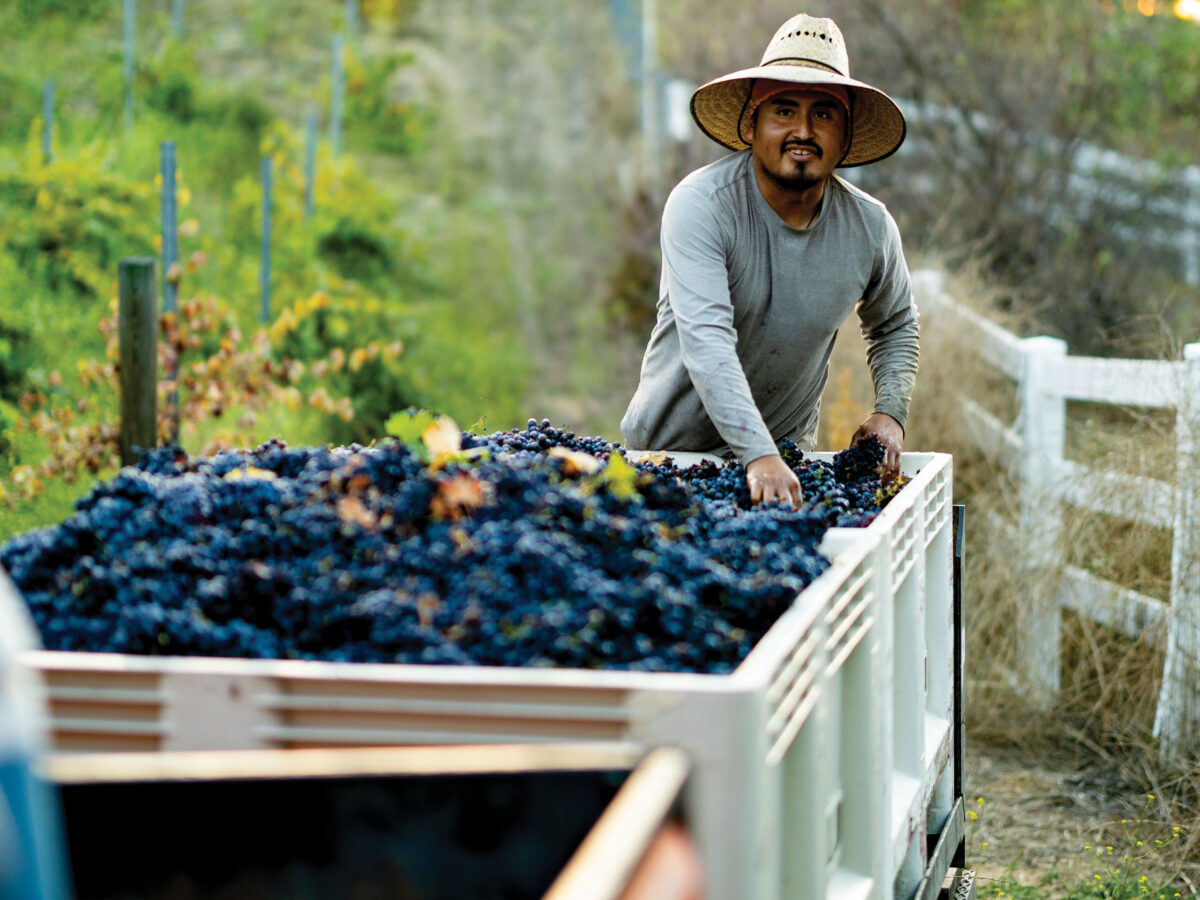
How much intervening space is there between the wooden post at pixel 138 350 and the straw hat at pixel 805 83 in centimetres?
246

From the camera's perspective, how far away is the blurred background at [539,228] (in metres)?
5.26

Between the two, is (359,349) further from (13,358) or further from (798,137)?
(798,137)

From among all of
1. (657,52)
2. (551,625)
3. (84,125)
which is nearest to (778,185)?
(551,625)

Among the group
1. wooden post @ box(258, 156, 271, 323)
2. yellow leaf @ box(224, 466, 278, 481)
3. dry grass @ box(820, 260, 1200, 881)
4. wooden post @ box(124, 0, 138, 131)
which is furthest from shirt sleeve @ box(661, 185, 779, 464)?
wooden post @ box(124, 0, 138, 131)

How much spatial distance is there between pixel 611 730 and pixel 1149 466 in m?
3.70

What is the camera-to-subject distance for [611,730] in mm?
1512

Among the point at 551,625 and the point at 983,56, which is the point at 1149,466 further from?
the point at 983,56

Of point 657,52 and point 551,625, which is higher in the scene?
point 657,52

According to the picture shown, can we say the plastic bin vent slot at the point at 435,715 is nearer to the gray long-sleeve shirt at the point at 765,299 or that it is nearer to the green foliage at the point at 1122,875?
the gray long-sleeve shirt at the point at 765,299

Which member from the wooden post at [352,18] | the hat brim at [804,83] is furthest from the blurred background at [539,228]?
the hat brim at [804,83]

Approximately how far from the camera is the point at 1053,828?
447 centimetres

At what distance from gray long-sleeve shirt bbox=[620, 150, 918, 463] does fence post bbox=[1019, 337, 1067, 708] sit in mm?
1773

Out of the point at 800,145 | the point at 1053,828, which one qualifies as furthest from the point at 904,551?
the point at 1053,828

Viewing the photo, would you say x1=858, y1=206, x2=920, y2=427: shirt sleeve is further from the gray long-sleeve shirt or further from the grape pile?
the grape pile
